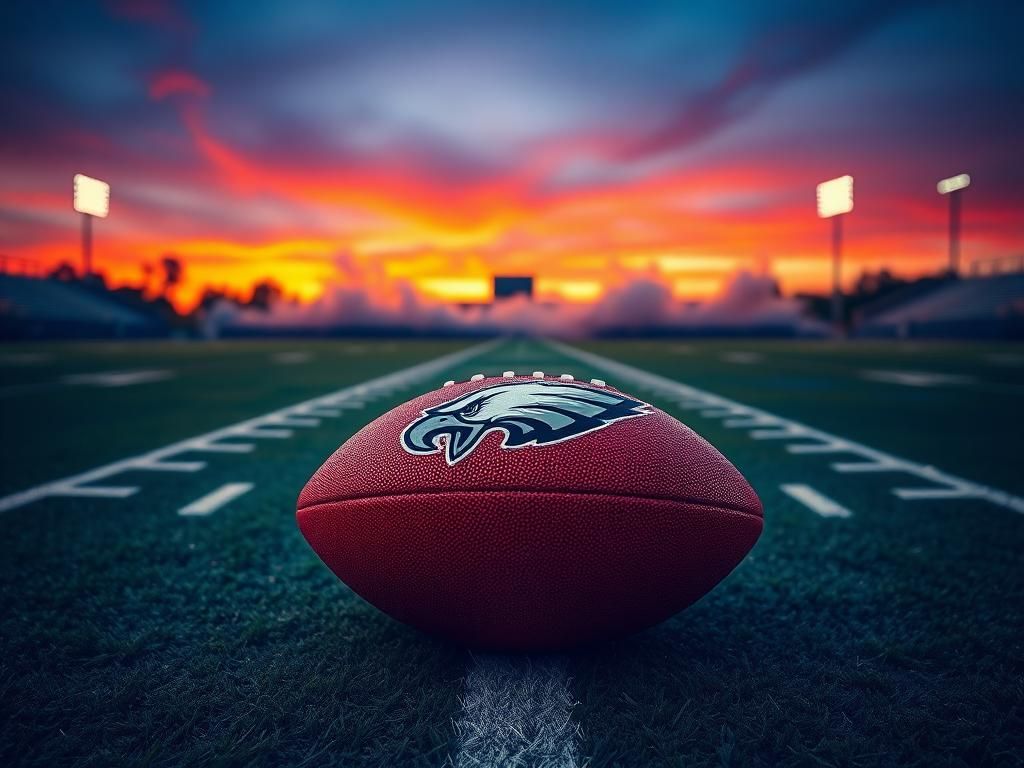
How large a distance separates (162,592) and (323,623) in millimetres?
581

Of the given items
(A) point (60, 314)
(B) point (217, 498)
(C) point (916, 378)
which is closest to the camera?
(B) point (217, 498)

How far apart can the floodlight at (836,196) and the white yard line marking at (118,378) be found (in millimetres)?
38497

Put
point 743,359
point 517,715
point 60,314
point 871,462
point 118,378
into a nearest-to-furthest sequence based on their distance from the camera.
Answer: point 517,715
point 871,462
point 118,378
point 743,359
point 60,314

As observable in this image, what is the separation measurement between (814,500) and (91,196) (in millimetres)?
44375

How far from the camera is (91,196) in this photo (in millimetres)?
37844

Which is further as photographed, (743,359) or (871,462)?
(743,359)

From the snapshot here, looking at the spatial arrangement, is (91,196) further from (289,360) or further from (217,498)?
(217,498)

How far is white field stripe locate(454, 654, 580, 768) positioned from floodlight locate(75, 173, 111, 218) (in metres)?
44.5

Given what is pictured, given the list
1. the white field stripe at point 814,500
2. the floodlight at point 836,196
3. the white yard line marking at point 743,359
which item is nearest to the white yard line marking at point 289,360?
the white yard line marking at point 743,359

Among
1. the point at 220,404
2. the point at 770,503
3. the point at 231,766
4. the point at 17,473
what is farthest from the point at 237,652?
the point at 220,404

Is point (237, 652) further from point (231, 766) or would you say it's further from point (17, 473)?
point (17, 473)

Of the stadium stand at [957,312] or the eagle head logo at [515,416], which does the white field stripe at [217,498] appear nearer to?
the eagle head logo at [515,416]

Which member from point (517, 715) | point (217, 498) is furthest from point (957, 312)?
point (517, 715)

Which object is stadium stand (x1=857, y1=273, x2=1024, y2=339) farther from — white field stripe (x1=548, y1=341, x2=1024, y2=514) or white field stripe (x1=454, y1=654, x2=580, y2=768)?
white field stripe (x1=454, y1=654, x2=580, y2=768)
